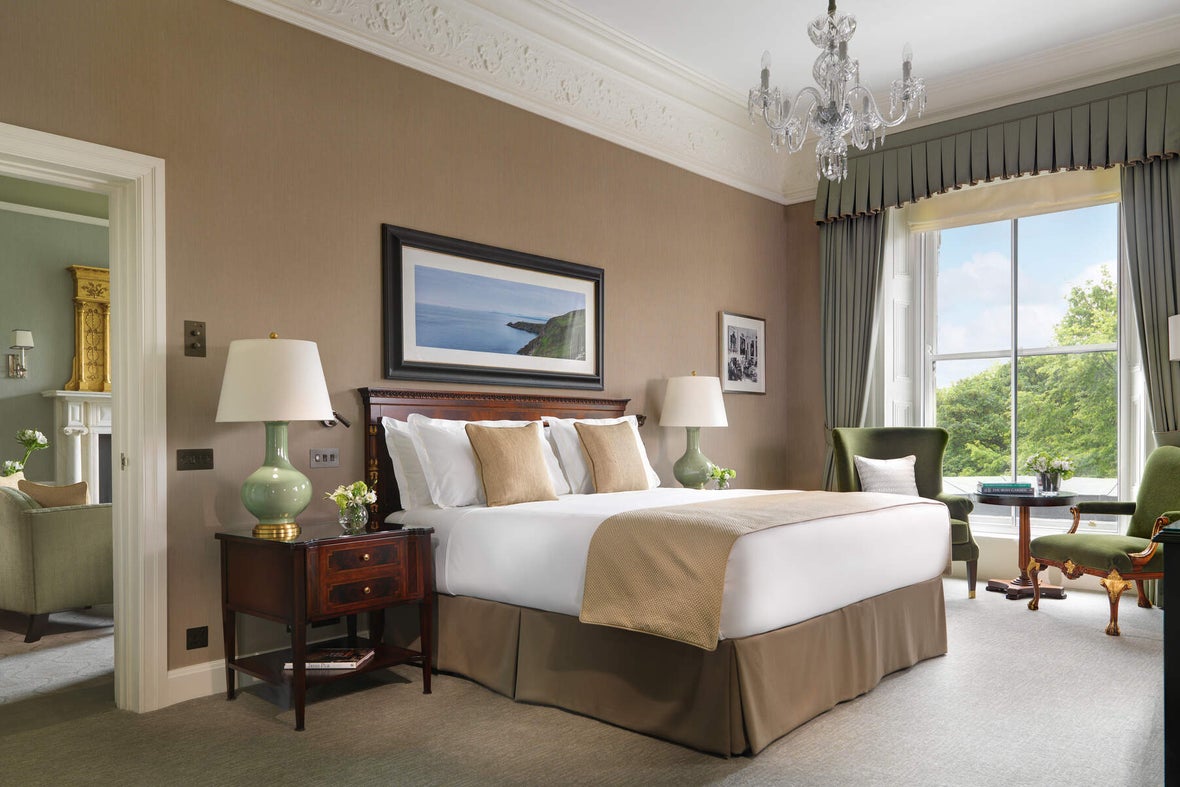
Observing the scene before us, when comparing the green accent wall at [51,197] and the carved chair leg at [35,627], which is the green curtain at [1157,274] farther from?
the green accent wall at [51,197]

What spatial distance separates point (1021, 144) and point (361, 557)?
512 cm

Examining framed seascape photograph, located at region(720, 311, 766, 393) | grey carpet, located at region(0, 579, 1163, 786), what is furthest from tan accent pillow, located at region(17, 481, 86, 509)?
framed seascape photograph, located at region(720, 311, 766, 393)

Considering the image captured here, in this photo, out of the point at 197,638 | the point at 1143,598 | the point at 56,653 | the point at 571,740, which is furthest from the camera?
the point at 1143,598

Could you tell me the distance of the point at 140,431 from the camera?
11.4 feet

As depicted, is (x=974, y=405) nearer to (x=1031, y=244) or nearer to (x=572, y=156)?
(x=1031, y=244)

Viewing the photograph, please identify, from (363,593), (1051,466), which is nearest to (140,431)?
(363,593)

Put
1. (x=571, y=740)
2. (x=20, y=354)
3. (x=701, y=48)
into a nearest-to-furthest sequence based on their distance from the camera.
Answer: (x=571, y=740)
(x=701, y=48)
(x=20, y=354)

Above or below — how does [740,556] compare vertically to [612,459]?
below

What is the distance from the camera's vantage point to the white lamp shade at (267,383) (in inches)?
133

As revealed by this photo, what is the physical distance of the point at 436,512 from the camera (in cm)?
392

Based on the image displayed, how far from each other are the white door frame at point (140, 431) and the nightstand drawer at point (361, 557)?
754 mm

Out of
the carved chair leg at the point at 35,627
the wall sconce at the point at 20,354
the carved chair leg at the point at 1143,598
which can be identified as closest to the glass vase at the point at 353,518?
the carved chair leg at the point at 35,627

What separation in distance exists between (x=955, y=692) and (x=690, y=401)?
2600 mm

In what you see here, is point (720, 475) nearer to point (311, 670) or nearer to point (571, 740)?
point (571, 740)
